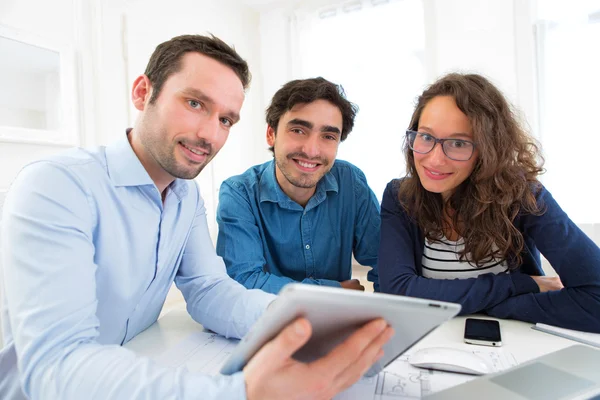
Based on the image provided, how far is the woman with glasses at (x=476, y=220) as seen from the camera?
3.42 feet

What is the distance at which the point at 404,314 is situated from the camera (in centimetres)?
49

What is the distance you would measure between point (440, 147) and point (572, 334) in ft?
2.05

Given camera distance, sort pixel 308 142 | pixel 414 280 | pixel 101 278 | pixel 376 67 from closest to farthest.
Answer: pixel 101 278, pixel 414 280, pixel 308 142, pixel 376 67

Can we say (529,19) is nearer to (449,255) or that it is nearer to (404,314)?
(449,255)

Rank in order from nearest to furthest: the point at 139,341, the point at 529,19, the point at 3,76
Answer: the point at 139,341
the point at 3,76
the point at 529,19

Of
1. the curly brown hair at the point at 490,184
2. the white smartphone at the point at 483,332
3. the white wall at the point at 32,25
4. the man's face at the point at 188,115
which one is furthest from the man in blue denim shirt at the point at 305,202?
the white wall at the point at 32,25

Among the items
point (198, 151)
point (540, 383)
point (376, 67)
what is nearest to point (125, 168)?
point (198, 151)

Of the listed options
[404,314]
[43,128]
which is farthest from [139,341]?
[43,128]

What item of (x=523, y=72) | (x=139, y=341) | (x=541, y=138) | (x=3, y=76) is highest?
(x=523, y=72)

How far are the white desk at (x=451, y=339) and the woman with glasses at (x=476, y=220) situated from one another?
0.07 metres

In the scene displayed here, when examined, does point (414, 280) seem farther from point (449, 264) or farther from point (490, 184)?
point (490, 184)

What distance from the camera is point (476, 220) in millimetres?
1260

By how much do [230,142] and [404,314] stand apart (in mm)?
3290

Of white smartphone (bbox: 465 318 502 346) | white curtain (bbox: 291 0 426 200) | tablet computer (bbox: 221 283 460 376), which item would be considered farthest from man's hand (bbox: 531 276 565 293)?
white curtain (bbox: 291 0 426 200)
